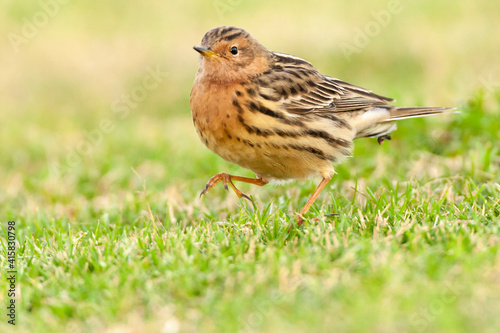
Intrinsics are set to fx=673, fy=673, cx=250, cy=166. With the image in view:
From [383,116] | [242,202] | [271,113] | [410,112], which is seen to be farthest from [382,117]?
[242,202]

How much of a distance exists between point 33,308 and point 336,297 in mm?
1958

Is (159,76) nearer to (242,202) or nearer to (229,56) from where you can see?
(242,202)

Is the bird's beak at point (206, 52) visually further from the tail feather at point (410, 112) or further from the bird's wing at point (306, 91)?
the tail feather at point (410, 112)

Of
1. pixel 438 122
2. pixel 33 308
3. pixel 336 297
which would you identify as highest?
pixel 438 122

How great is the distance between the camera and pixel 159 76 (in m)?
14.6

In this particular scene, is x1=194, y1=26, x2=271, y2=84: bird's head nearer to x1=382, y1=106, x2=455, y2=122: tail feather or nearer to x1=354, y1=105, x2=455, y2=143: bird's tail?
x1=354, y1=105, x2=455, y2=143: bird's tail

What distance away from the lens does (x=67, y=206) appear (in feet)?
25.9

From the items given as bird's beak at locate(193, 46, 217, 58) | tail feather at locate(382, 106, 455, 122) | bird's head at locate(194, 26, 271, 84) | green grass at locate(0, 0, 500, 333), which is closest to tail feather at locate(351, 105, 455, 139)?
tail feather at locate(382, 106, 455, 122)

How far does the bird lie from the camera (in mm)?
5816

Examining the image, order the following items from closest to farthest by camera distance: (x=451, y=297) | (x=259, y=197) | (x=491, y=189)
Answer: (x=451, y=297) → (x=491, y=189) → (x=259, y=197)

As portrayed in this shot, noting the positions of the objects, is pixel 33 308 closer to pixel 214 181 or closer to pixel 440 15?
pixel 214 181

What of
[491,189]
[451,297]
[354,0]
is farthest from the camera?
[354,0]

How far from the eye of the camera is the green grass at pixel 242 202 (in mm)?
3949

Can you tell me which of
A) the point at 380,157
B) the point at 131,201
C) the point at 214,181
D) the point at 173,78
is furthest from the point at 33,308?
the point at 173,78
